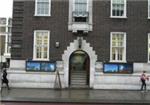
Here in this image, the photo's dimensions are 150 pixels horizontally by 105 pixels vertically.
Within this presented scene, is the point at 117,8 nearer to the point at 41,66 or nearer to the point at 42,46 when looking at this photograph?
the point at 42,46

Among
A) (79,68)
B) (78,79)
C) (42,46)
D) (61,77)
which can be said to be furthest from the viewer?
(79,68)

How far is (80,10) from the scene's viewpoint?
94.7ft

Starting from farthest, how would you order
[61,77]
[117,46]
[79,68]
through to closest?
[79,68] < [117,46] < [61,77]

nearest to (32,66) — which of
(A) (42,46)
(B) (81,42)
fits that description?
(A) (42,46)

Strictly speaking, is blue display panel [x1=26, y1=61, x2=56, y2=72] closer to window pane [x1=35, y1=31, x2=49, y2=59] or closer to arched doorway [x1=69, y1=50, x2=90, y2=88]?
window pane [x1=35, y1=31, x2=49, y2=59]

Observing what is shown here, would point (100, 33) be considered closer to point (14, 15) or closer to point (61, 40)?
point (61, 40)

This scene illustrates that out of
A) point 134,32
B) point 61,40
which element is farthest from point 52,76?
point 134,32

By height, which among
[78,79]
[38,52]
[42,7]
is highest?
[42,7]

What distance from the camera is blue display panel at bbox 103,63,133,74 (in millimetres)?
28422

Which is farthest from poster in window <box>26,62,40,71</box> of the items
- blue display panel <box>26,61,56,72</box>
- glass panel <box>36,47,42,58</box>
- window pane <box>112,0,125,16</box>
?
window pane <box>112,0,125,16</box>

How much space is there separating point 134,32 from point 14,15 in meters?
9.24

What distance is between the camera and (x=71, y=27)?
1118 inches

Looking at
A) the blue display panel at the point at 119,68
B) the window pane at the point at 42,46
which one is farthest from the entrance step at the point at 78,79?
the window pane at the point at 42,46

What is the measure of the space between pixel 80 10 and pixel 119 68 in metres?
5.34
